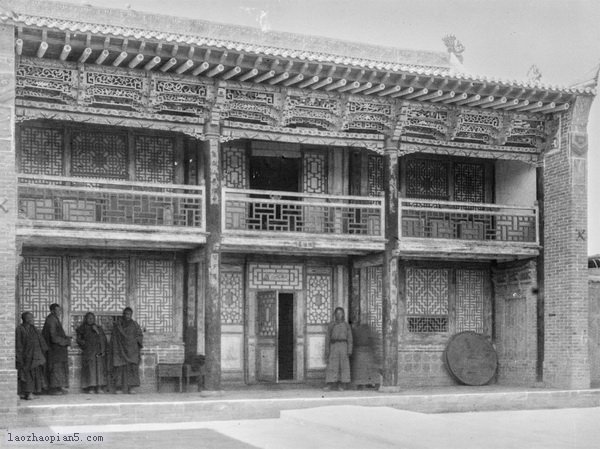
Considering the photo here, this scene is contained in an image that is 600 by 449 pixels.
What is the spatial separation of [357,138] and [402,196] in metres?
2.43

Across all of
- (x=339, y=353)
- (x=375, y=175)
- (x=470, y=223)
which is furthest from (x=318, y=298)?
(x=470, y=223)

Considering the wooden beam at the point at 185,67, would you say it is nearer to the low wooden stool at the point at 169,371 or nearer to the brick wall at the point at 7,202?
the brick wall at the point at 7,202

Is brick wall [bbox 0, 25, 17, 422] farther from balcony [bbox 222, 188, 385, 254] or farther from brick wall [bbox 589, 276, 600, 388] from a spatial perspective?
brick wall [bbox 589, 276, 600, 388]

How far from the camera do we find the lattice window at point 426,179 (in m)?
20.8

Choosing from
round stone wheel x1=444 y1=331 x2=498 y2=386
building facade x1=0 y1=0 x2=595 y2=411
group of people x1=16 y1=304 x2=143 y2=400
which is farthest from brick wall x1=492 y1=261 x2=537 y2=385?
group of people x1=16 y1=304 x2=143 y2=400

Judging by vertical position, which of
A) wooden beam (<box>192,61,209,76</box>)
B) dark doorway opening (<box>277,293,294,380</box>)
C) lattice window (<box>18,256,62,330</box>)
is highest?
wooden beam (<box>192,61,209,76</box>)

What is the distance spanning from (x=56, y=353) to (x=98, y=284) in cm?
168

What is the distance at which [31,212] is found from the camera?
686 inches

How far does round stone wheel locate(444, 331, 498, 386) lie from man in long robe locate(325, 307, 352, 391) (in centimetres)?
252

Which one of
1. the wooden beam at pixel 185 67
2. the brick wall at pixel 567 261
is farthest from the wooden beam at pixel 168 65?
the brick wall at pixel 567 261

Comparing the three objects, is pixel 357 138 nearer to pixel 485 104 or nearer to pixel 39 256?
pixel 485 104

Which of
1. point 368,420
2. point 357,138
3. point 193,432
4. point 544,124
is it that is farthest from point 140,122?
point 544,124

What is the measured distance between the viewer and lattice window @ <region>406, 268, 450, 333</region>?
20656 millimetres

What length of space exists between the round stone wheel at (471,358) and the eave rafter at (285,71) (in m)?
4.72
